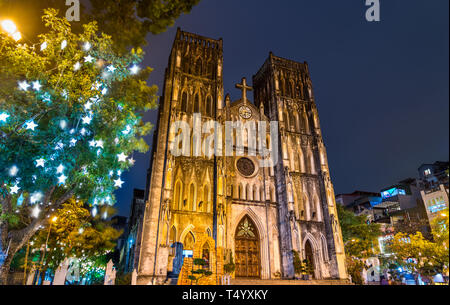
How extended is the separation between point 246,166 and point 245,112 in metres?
6.40

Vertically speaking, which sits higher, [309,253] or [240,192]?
[240,192]

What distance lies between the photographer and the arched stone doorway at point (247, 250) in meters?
23.7

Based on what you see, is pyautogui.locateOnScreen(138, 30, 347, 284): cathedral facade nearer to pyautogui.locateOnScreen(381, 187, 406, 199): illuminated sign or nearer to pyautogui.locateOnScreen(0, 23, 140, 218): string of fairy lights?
pyautogui.locateOnScreen(0, 23, 140, 218): string of fairy lights

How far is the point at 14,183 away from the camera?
8617 millimetres

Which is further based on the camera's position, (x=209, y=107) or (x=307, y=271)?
(x=209, y=107)

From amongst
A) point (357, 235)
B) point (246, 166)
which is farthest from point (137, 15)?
point (357, 235)

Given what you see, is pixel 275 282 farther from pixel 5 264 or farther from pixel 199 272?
pixel 5 264

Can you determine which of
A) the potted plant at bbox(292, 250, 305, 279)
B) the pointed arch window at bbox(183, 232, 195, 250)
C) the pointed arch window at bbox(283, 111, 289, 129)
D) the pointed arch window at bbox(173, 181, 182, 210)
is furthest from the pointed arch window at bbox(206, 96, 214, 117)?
the potted plant at bbox(292, 250, 305, 279)

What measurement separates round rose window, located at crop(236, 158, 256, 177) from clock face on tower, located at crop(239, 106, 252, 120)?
5.05 meters

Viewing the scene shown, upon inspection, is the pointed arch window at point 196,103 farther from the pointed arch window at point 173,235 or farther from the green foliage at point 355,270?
the green foliage at point 355,270

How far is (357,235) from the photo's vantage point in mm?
31047

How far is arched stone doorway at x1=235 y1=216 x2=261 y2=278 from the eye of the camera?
23719 mm
